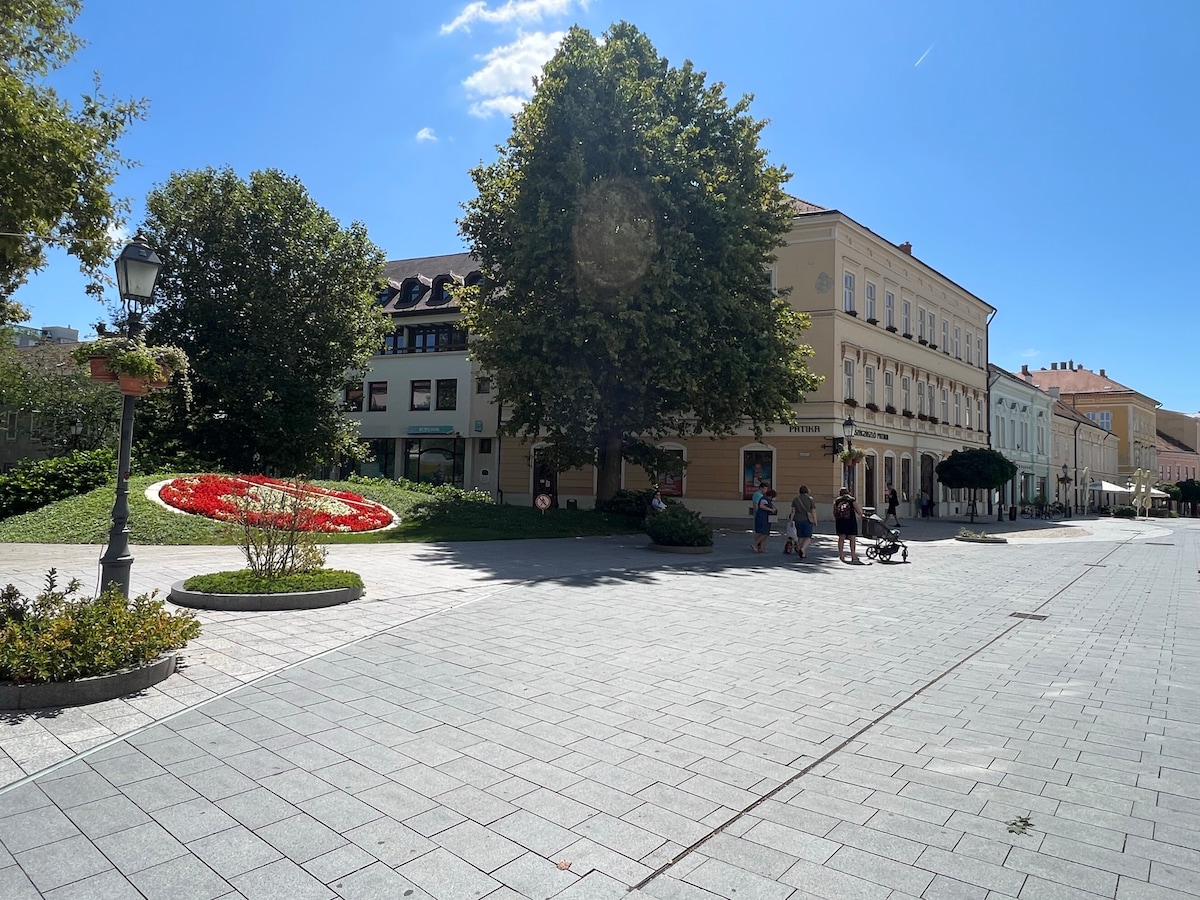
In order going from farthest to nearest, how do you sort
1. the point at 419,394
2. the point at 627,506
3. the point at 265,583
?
the point at 419,394, the point at 627,506, the point at 265,583

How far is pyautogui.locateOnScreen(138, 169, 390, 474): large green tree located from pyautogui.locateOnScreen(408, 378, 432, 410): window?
40.8ft

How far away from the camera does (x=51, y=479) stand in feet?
66.8

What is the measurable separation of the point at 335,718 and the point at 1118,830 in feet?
15.8

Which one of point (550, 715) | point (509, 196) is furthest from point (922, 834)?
point (509, 196)

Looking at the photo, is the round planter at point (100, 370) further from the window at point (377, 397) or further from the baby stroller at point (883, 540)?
the window at point (377, 397)

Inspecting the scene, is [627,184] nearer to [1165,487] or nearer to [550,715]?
[550,715]

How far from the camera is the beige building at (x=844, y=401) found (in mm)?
33625

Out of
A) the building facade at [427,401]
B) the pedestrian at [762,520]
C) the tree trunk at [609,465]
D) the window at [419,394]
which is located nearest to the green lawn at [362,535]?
the tree trunk at [609,465]

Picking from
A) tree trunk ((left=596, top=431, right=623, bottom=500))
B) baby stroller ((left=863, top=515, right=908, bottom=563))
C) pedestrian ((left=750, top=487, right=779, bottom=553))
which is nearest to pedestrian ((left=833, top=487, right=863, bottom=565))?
baby stroller ((left=863, top=515, right=908, bottom=563))

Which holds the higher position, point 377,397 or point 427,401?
point 377,397

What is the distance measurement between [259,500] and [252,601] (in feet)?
36.7

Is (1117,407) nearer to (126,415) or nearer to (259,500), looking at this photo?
(259,500)

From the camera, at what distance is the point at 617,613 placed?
1014 centimetres

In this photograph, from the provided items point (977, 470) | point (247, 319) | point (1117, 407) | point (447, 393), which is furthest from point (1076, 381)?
point (247, 319)
